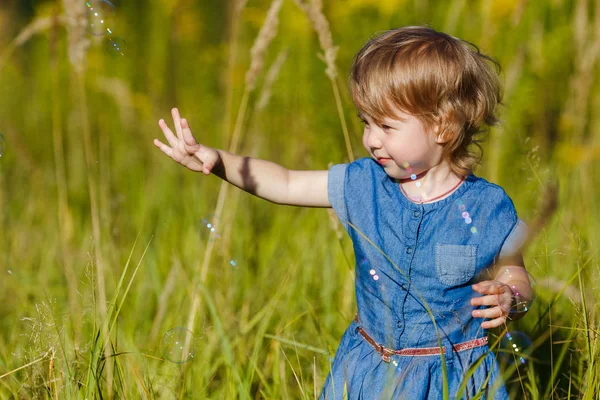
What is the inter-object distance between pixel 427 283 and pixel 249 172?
0.43 metres

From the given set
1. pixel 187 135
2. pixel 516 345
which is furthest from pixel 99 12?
pixel 516 345

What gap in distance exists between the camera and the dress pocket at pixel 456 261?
4.57ft

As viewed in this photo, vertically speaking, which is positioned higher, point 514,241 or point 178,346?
point 514,241

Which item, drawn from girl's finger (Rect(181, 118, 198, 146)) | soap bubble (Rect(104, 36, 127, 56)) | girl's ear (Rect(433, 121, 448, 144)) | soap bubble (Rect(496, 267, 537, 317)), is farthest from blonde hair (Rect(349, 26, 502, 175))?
soap bubble (Rect(104, 36, 127, 56))

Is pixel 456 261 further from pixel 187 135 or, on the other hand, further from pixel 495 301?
pixel 187 135

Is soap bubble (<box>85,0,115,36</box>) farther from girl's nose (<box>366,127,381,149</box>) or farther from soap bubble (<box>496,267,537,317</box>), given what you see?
soap bubble (<box>496,267,537,317</box>)

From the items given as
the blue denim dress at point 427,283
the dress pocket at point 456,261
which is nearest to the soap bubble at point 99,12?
the blue denim dress at point 427,283

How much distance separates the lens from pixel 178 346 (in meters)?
1.65

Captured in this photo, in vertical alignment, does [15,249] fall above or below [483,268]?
below

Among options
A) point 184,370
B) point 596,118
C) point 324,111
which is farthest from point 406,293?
point 596,118

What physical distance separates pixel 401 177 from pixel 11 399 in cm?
97

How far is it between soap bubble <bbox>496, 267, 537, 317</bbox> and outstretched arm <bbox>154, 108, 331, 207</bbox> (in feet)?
1.33

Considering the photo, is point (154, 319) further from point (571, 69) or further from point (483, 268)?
point (571, 69)

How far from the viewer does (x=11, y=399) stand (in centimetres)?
159
